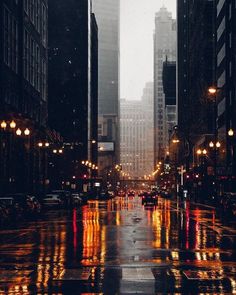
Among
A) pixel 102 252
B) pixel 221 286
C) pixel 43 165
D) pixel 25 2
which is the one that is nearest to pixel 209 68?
pixel 43 165

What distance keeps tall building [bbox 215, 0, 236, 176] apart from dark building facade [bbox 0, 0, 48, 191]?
24.8 m

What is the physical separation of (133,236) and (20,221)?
59.3 feet

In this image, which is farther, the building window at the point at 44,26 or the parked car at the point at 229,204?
the building window at the point at 44,26

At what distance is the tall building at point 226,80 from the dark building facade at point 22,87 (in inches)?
975

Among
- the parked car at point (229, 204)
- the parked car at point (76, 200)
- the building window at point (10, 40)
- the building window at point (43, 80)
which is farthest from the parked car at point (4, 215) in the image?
the building window at point (43, 80)

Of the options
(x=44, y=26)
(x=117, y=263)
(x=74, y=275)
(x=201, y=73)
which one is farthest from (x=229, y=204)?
(x=201, y=73)

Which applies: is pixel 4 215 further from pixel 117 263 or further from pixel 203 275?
pixel 203 275

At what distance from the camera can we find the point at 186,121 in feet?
599

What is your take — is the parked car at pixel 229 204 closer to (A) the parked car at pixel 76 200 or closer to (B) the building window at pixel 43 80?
(A) the parked car at pixel 76 200

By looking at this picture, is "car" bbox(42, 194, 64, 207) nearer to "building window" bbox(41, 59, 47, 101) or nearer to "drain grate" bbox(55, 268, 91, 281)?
"building window" bbox(41, 59, 47, 101)

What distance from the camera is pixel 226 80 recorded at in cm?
9650

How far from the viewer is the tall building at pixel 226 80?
9062cm

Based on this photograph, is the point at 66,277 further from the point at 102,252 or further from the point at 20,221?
the point at 20,221

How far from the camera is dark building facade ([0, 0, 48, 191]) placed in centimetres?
7650
